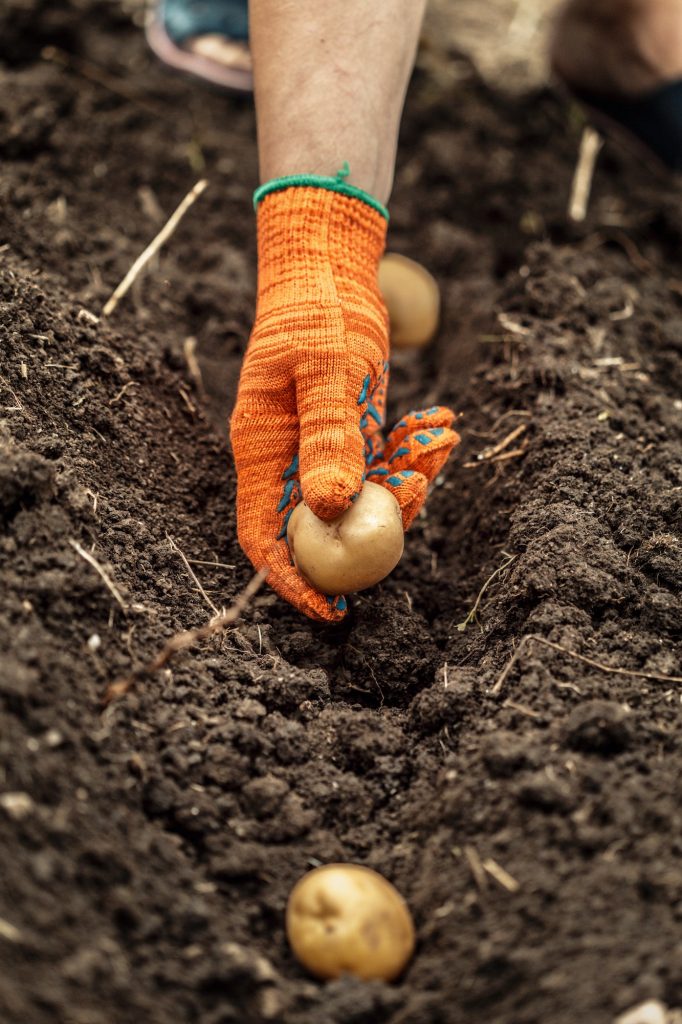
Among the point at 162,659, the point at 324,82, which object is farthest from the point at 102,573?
the point at 324,82

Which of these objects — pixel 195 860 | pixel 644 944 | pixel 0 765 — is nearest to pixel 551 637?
pixel 644 944

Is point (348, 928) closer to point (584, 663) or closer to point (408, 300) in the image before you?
point (584, 663)

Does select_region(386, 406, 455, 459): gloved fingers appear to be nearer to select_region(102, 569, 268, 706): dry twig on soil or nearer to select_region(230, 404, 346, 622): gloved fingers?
select_region(230, 404, 346, 622): gloved fingers

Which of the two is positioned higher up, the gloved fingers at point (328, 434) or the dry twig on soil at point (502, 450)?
the gloved fingers at point (328, 434)

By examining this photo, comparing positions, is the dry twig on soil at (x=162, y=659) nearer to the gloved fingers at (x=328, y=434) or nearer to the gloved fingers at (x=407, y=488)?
the gloved fingers at (x=328, y=434)

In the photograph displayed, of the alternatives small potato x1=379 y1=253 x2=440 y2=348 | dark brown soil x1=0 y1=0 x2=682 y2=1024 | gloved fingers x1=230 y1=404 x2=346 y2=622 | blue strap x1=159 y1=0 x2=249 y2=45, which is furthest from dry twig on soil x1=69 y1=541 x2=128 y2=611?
blue strap x1=159 y1=0 x2=249 y2=45

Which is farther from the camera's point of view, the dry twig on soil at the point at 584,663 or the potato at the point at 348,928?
the dry twig on soil at the point at 584,663

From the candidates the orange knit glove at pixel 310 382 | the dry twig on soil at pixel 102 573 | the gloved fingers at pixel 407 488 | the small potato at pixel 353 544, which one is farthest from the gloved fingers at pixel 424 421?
the dry twig on soil at pixel 102 573
